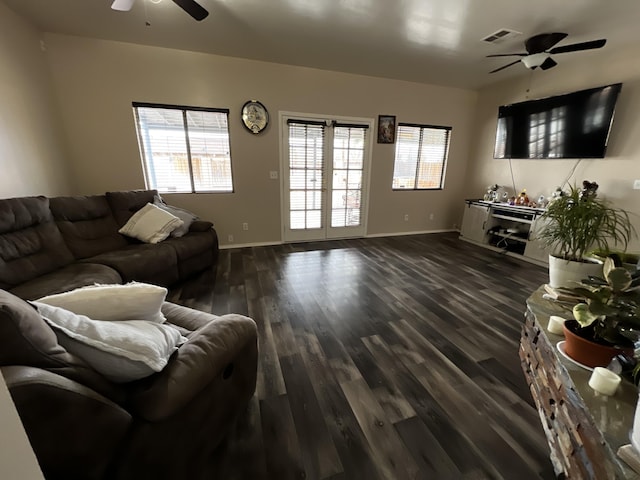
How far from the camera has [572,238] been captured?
158cm

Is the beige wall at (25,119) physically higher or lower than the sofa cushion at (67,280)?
higher

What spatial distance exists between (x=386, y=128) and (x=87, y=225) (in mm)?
4417

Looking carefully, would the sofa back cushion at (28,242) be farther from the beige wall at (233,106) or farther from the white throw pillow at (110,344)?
the white throw pillow at (110,344)

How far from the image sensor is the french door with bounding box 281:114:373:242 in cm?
422

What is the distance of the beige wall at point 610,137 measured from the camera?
3092mm

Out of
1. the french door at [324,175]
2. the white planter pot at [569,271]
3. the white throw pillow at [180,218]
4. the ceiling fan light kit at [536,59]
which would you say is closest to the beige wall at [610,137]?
the ceiling fan light kit at [536,59]

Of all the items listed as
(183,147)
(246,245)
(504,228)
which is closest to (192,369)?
(246,245)

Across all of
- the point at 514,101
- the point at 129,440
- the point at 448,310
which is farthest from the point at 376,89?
the point at 129,440

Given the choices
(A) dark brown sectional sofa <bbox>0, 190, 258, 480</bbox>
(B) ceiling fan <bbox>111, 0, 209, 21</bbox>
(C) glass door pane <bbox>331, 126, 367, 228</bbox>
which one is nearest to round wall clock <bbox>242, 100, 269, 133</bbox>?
(C) glass door pane <bbox>331, 126, 367, 228</bbox>

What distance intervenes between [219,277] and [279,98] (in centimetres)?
275

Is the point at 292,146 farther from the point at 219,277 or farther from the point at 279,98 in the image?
the point at 219,277

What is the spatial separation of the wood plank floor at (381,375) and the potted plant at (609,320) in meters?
0.63

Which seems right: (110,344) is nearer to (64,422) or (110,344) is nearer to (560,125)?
(64,422)

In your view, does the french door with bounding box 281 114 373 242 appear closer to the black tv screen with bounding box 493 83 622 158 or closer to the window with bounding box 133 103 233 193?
the window with bounding box 133 103 233 193
